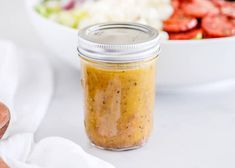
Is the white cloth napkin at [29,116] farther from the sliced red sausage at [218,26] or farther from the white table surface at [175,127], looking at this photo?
the sliced red sausage at [218,26]

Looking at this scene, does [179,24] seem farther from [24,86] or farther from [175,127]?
[24,86]

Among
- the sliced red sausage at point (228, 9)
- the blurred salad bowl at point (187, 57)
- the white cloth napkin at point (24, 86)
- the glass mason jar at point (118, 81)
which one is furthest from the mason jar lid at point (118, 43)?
the sliced red sausage at point (228, 9)

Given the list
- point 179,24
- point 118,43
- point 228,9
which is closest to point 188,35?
point 179,24

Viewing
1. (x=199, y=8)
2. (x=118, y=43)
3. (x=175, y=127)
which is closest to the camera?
(x=118, y=43)

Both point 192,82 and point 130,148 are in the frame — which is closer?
point 130,148

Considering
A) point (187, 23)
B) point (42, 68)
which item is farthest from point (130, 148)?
point (42, 68)

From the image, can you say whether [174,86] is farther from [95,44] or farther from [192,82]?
[95,44]

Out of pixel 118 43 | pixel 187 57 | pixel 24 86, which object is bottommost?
pixel 24 86
